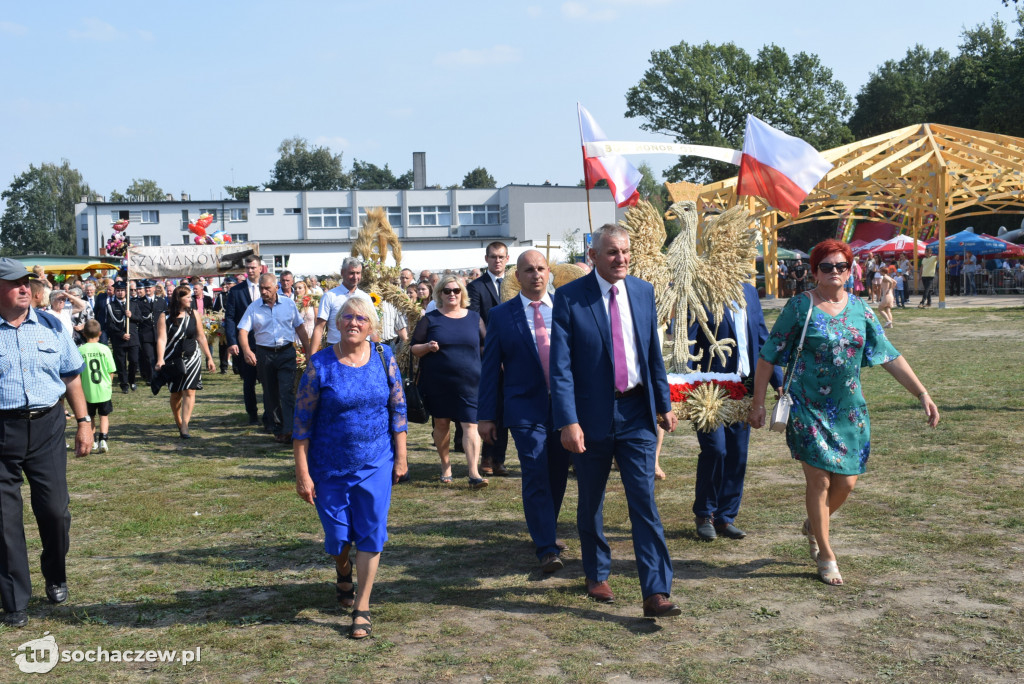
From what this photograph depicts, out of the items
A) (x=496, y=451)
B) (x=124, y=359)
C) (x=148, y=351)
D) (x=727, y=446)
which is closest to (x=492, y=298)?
(x=496, y=451)

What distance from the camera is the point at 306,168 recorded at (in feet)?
343

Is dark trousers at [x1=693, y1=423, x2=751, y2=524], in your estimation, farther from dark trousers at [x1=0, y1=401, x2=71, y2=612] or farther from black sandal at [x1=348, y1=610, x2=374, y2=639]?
dark trousers at [x1=0, y1=401, x2=71, y2=612]

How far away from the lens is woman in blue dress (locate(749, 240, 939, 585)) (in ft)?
16.7

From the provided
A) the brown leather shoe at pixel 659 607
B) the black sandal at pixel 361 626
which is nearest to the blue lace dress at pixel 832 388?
the brown leather shoe at pixel 659 607

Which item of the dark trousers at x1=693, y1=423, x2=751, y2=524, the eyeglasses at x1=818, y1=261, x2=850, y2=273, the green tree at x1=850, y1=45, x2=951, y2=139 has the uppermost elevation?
the green tree at x1=850, y1=45, x2=951, y2=139

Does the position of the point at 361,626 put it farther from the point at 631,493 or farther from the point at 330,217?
the point at 330,217

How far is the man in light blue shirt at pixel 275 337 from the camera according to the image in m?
10.3

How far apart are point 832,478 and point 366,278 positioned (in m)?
6.06

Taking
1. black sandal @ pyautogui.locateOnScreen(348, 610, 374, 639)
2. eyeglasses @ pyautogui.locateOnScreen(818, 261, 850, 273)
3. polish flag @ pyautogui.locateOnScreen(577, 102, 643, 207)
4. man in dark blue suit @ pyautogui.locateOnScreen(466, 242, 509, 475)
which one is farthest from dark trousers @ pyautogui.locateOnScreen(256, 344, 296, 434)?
eyeglasses @ pyautogui.locateOnScreen(818, 261, 850, 273)

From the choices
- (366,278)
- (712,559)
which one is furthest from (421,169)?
(712,559)

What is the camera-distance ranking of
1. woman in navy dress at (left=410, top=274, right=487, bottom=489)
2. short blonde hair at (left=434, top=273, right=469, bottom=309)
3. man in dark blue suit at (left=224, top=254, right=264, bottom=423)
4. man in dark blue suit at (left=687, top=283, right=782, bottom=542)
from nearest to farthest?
man in dark blue suit at (left=687, top=283, right=782, bottom=542) → short blonde hair at (left=434, top=273, right=469, bottom=309) → woman in navy dress at (left=410, top=274, right=487, bottom=489) → man in dark blue suit at (left=224, top=254, right=264, bottom=423)

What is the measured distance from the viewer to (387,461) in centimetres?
479

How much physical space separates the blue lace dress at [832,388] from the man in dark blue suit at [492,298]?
347cm

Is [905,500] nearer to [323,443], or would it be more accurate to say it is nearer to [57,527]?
[323,443]
